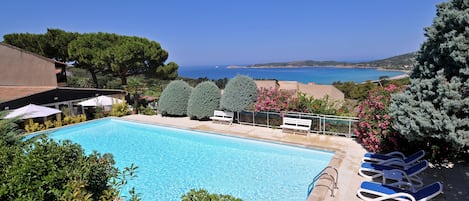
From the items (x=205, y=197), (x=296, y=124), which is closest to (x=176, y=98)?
(x=296, y=124)

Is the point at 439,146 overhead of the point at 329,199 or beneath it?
overhead

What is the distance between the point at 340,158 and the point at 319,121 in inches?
122

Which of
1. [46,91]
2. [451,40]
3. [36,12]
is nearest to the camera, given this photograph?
[451,40]

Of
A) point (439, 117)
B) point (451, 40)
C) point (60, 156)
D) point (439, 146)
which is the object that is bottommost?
point (439, 146)

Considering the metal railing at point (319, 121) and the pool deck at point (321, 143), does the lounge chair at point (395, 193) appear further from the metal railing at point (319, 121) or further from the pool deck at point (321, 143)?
the metal railing at point (319, 121)

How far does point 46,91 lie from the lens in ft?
48.9

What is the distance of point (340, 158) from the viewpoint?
807cm

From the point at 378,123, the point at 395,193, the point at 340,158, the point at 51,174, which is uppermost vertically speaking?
the point at 51,174

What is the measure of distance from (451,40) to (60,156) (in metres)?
6.03

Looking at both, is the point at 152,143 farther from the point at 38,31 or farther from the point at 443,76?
the point at 38,31

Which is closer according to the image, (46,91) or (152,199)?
(152,199)

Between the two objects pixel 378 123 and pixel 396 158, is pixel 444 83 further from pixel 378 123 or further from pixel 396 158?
pixel 378 123

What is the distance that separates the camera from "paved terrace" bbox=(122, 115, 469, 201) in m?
5.75

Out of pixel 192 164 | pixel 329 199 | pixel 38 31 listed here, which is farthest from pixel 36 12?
A: pixel 329 199
